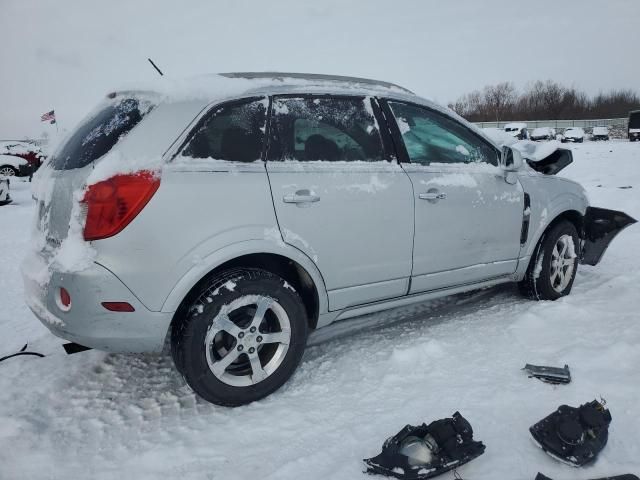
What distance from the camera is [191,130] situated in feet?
8.17

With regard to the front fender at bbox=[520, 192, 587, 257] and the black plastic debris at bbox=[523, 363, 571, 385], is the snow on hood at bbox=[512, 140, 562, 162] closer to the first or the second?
the front fender at bbox=[520, 192, 587, 257]

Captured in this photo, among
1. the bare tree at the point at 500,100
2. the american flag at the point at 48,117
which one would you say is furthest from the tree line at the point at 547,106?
the american flag at the point at 48,117

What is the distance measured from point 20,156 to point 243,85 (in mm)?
18951

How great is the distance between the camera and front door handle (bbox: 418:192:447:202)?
3125 millimetres

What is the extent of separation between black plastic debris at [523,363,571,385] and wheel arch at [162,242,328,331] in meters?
1.28

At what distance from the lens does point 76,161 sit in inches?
101

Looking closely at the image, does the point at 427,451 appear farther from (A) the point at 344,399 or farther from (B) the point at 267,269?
(B) the point at 267,269

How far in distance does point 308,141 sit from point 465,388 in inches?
67.4

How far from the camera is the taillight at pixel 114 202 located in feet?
7.43

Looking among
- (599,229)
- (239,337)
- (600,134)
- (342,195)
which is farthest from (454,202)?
(600,134)

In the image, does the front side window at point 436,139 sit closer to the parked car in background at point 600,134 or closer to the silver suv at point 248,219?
the silver suv at point 248,219

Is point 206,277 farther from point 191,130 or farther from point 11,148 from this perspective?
point 11,148

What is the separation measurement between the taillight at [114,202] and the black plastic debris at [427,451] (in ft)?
5.23

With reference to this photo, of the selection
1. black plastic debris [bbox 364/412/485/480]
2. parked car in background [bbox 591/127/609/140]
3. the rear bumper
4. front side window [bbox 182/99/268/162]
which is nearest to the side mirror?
front side window [bbox 182/99/268/162]
